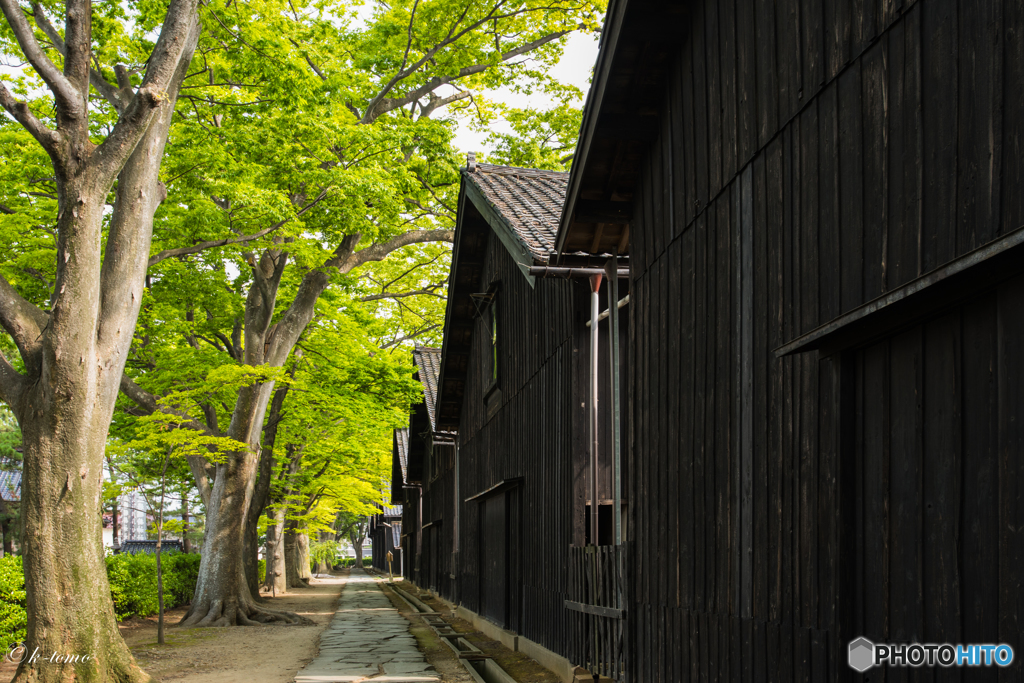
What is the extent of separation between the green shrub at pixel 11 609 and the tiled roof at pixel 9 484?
31.0 meters

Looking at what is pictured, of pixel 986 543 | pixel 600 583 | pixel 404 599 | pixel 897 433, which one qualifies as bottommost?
pixel 404 599

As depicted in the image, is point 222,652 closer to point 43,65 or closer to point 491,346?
point 491,346

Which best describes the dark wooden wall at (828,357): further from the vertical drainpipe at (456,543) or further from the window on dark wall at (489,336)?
the vertical drainpipe at (456,543)

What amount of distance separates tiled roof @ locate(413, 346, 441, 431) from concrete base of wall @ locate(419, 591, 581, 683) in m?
7.59

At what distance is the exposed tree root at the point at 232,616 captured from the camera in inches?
749

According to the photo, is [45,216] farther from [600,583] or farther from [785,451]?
[785,451]

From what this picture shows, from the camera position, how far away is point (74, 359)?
32.0 ft

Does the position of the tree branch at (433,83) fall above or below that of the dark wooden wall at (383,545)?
above

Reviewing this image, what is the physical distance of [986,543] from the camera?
112 inches

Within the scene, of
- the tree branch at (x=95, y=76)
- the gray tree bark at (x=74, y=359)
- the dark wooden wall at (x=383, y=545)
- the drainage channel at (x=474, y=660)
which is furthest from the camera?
the dark wooden wall at (x=383, y=545)

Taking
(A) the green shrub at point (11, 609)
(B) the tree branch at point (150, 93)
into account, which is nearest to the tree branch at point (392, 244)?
(B) the tree branch at point (150, 93)

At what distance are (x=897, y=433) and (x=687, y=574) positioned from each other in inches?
102

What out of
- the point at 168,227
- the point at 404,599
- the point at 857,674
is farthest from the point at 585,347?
the point at 404,599

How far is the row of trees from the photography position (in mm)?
9789
